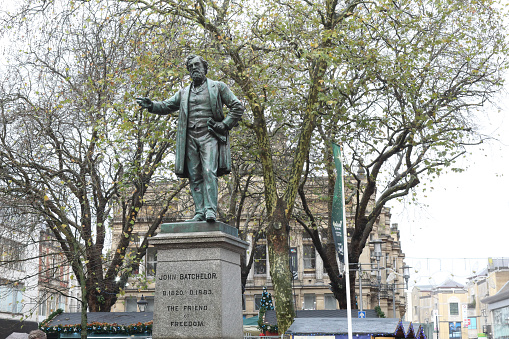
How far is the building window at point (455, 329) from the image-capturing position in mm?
116312

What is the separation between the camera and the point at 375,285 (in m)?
52.8

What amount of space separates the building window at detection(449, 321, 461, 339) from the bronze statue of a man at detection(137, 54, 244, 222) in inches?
4602

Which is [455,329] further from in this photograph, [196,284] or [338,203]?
[196,284]

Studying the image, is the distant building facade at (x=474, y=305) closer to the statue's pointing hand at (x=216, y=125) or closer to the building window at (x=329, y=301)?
the building window at (x=329, y=301)

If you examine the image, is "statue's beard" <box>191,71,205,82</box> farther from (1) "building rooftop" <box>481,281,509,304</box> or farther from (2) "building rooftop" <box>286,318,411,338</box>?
(1) "building rooftop" <box>481,281,509,304</box>

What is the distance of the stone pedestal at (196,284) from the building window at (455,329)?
384 ft

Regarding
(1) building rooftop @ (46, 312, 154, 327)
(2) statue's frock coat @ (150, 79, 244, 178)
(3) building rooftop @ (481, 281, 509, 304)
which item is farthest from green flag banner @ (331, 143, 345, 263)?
(3) building rooftop @ (481, 281, 509, 304)

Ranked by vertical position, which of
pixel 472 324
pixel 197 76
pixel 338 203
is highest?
pixel 197 76

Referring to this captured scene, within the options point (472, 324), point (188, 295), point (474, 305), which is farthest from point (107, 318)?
point (472, 324)

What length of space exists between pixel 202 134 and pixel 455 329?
118640 mm

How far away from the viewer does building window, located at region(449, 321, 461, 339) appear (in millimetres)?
116312

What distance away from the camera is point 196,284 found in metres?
A: 8.85

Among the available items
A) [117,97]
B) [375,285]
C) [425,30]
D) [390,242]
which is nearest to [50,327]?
[117,97]

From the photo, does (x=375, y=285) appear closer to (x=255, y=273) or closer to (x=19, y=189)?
(x=255, y=273)
